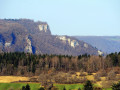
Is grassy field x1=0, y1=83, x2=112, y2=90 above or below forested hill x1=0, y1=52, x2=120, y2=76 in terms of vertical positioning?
below

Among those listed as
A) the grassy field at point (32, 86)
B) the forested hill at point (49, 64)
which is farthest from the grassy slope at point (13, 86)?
the forested hill at point (49, 64)

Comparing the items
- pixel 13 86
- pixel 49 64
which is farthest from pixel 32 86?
pixel 49 64

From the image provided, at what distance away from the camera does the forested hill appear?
4761 inches

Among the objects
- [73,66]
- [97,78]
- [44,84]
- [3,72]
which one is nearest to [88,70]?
[73,66]

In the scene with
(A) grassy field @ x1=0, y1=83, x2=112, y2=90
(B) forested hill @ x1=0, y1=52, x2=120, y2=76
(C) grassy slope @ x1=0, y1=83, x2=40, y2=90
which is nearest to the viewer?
(A) grassy field @ x1=0, y1=83, x2=112, y2=90

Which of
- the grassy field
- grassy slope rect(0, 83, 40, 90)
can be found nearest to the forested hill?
grassy slope rect(0, 83, 40, 90)

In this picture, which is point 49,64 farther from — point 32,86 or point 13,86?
point 32,86

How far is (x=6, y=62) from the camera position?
420ft

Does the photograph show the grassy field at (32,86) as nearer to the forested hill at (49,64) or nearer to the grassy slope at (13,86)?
the grassy slope at (13,86)

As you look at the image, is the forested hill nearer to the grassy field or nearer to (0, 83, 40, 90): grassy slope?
(0, 83, 40, 90): grassy slope

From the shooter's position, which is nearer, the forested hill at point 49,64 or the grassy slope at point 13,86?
the grassy slope at point 13,86

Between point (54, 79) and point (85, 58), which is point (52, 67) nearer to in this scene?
point (85, 58)

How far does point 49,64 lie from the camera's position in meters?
134

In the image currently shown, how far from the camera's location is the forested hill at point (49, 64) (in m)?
121
